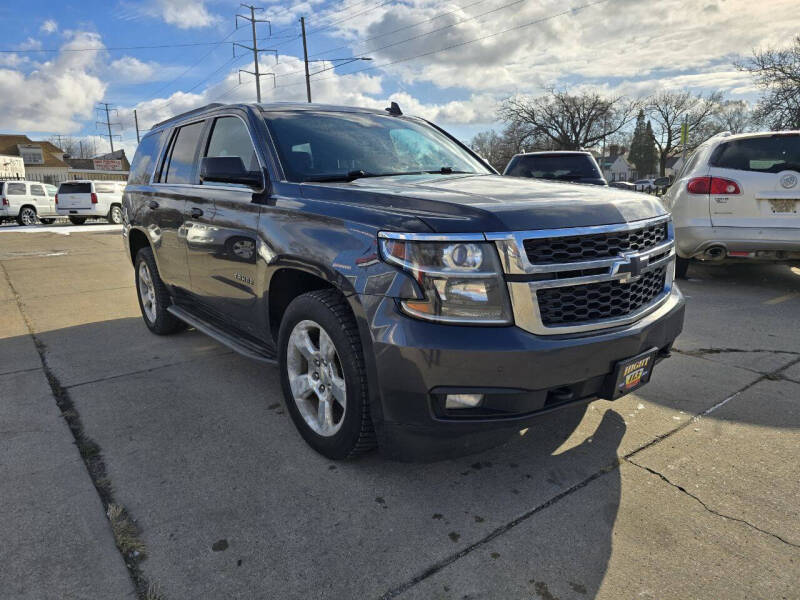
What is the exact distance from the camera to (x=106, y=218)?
76.4 feet

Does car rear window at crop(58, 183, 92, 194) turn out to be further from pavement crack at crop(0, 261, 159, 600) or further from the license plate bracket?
the license plate bracket

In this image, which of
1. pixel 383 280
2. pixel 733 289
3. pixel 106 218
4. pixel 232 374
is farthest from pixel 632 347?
pixel 106 218

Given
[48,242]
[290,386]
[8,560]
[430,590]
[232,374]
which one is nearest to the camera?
[430,590]

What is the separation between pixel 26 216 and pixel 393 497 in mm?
26261

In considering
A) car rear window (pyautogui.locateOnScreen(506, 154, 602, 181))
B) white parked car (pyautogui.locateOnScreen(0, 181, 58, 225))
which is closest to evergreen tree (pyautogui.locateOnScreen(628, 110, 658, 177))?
white parked car (pyautogui.locateOnScreen(0, 181, 58, 225))

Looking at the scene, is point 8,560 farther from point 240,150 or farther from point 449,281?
point 240,150

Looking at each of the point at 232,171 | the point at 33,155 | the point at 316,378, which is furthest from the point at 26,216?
the point at 33,155

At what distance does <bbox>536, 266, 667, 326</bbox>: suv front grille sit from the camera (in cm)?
217

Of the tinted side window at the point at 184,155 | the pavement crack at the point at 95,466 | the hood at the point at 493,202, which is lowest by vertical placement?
the pavement crack at the point at 95,466

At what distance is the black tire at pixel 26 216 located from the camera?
2286 cm

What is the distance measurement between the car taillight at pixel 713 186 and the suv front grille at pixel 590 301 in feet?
13.9

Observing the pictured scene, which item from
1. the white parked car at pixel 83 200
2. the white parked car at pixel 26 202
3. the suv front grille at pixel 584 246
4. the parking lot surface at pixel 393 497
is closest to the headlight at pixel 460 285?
the suv front grille at pixel 584 246

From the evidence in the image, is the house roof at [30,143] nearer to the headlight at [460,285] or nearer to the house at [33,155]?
the house at [33,155]

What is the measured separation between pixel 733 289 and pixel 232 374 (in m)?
5.78
